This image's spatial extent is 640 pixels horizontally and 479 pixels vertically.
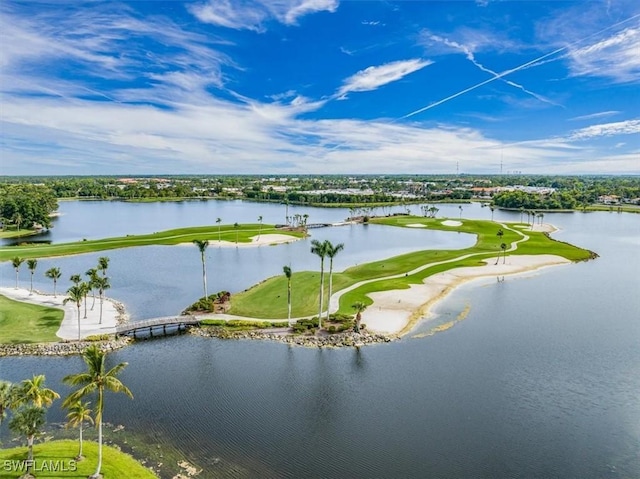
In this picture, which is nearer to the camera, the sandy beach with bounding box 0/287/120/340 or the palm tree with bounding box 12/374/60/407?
the palm tree with bounding box 12/374/60/407

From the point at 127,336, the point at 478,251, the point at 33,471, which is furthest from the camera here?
the point at 478,251

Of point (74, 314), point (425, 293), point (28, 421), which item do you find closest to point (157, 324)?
point (74, 314)

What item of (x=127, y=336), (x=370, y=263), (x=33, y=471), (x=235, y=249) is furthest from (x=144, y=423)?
(x=235, y=249)

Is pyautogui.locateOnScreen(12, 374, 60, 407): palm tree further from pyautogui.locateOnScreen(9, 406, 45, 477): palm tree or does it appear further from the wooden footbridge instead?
the wooden footbridge

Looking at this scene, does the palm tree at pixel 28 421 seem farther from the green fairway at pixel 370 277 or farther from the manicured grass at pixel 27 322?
the green fairway at pixel 370 277

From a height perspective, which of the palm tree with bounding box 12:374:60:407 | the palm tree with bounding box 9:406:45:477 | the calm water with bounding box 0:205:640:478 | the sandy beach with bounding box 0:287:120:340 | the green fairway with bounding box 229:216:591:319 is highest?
the palm tree with bounding box 12:374:60:407

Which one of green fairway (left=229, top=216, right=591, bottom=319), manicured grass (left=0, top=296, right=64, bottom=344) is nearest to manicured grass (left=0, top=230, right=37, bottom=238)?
manicured grass (left=0, top=296, right=64, bottom=344)

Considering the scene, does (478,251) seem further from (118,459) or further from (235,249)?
(118,459)
